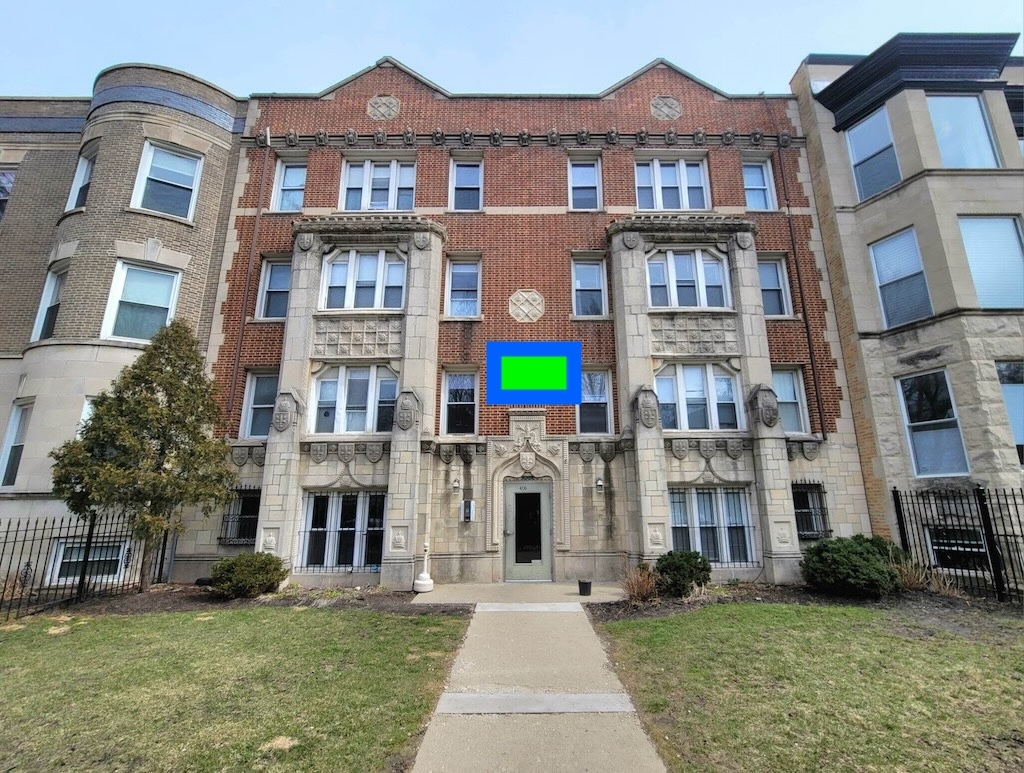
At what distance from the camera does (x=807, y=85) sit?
15.5m

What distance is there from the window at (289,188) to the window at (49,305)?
6.04 m

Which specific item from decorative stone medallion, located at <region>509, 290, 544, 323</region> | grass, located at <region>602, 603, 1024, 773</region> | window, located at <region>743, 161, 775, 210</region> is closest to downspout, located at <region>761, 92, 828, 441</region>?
window, located at <region>743, 161, 775, 210</region>

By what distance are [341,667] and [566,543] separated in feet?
22.6

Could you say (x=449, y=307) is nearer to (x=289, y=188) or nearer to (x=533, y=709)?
(x=289, y=188)

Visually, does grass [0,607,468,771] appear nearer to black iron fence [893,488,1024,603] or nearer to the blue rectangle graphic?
the blue rectangle graphic

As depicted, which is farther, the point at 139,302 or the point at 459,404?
the point at 459,404

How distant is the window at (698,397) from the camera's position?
1270 centimetres

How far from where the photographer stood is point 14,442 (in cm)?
1240

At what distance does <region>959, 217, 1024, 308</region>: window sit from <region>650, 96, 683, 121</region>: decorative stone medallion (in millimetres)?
8584

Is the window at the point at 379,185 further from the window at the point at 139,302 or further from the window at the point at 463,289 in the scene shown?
the window at the point at 139,302

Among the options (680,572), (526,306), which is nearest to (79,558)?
(526,306)

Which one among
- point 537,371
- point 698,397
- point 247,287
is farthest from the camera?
point 247,287

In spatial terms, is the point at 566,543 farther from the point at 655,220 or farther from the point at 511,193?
the point at 511,193

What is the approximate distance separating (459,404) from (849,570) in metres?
9.46
